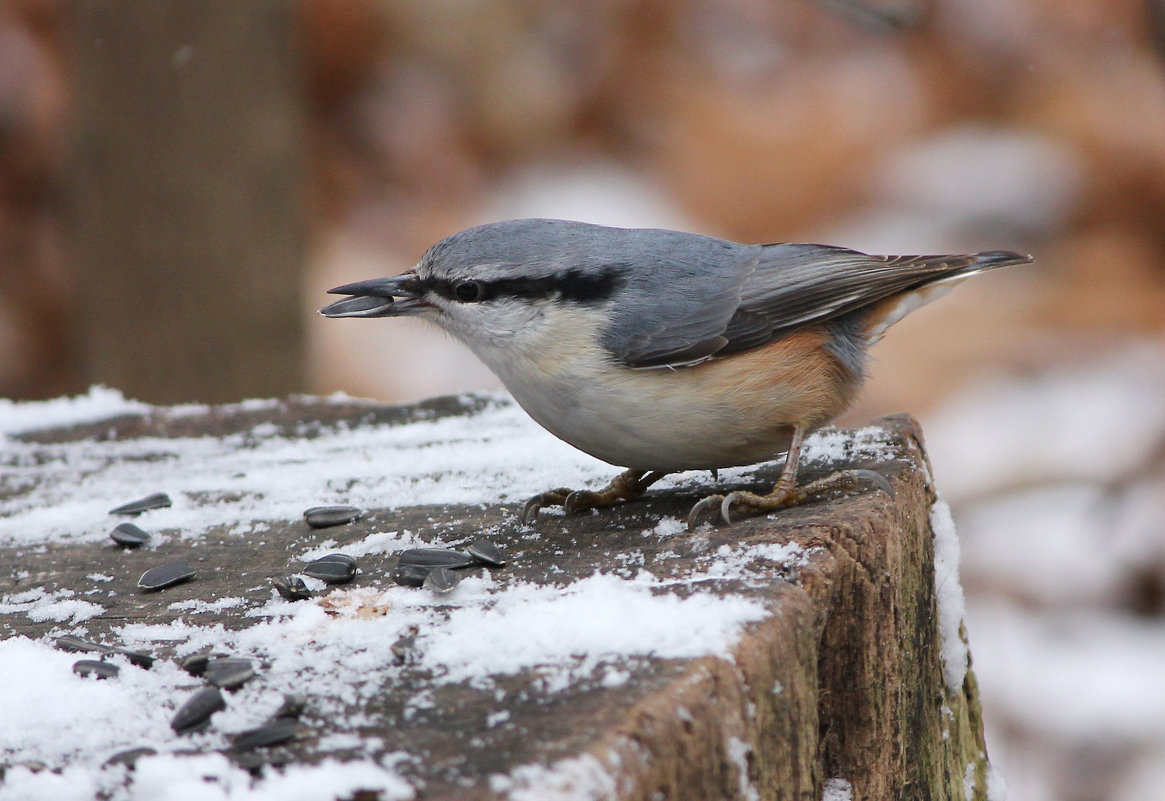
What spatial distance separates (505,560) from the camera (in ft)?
5.77

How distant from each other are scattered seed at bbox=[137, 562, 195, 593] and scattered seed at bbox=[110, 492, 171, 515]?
1.26 ft

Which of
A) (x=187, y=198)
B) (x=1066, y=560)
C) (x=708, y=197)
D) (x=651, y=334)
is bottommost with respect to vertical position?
(x=1066, y=560)

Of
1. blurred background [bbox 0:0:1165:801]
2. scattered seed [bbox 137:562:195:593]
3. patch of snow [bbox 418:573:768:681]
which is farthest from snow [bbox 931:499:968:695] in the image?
blurred background [bbox 0:0:1165:801]

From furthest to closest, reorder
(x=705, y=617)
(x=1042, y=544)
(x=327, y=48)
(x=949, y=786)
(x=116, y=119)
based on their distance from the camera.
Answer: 1. (x=327, y=48)
2. (x=1042, y=544)
3. (x=116, y=119)
4. (x=949, y=786)
5. (x=705, y=617)

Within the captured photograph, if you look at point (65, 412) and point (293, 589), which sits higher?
point (65, 412)

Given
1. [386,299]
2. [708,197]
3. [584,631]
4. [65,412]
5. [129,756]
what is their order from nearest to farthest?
[129,756]
[584,631]
[386,299]
[65,412]
[708,197]

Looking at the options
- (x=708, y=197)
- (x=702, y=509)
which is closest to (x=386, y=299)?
(x=702, y=509)

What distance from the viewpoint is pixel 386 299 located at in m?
2.16

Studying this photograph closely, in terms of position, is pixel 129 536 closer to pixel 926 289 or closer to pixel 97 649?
pixel 97 649

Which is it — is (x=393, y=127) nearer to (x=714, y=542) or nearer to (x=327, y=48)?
(x=327, y=48)

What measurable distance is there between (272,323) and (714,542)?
9.92ft

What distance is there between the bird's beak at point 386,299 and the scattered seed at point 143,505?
0.48 m

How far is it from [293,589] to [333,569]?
90mm

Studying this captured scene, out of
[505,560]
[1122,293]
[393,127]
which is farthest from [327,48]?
[505,560]
